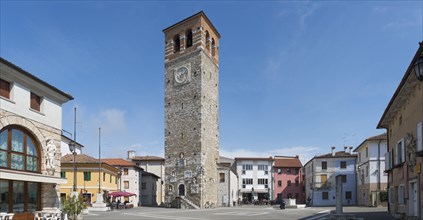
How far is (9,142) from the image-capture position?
51.7 ft

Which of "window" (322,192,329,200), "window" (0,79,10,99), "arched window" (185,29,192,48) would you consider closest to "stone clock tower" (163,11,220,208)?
"arched window" (185,29,192,48)

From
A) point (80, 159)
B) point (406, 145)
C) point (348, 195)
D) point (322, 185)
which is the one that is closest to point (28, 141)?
point (406, 145)

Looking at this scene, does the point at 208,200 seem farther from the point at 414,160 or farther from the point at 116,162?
the point at 414,160

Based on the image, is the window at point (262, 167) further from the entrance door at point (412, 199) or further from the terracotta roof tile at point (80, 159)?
the entrance door at point (412, 199)

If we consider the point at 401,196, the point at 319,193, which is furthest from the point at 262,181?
the point at 401,196

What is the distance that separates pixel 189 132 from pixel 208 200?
8.47 m

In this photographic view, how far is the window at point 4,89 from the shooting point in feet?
50.1

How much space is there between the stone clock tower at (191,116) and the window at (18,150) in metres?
29.3

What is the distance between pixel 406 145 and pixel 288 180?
55564mm

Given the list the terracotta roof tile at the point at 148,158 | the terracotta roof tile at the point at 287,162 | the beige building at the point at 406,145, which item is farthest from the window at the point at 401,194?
the terracotta roof tile at the point at 287,162

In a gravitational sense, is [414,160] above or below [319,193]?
above

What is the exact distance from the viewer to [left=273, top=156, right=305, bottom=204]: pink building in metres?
72.4

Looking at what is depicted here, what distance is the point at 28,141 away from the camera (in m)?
17.0

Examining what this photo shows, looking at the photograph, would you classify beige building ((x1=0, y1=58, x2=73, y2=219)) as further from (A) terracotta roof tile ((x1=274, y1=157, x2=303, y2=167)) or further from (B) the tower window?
(A) terracotta roof tile ((x1=274, y1=157, x2=303, y2=167))
